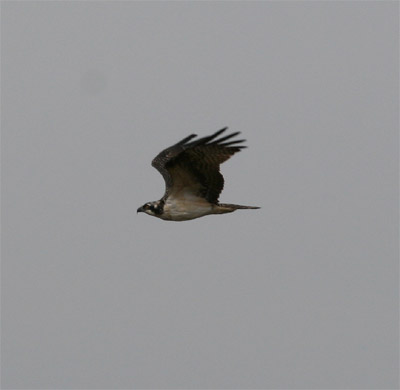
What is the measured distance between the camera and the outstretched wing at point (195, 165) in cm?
2438

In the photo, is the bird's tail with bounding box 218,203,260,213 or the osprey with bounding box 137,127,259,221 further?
the bird's tail with bounding box 218,203,260,213

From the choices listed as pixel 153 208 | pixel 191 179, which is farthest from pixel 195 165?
pixel 153 208

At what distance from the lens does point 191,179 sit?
2525 cm

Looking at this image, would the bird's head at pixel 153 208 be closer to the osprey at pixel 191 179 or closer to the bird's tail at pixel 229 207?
the osprey at pixel 191 179

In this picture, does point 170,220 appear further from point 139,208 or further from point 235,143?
point 235,143

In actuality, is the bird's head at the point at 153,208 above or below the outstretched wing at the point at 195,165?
below

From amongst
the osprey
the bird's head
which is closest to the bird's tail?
the osprey

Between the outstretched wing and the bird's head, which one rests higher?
the outstretched wing

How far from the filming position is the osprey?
80.4ft

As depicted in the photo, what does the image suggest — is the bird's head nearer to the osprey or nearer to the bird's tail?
the osprey

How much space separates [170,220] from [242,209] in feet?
4.99

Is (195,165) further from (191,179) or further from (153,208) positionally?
(153,208)

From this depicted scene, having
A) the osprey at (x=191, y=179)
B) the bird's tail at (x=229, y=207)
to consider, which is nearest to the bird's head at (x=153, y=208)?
the osprey at (x=191, y=179)

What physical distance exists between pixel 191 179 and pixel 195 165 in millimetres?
412
